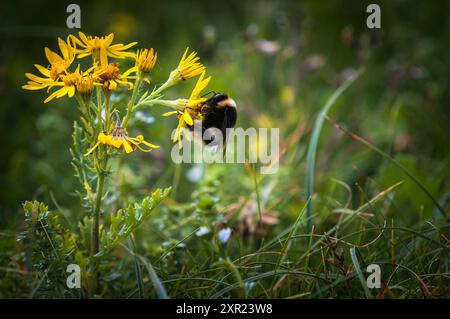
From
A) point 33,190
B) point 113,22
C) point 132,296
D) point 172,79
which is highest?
point 113,22

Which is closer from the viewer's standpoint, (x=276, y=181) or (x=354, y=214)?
(x=354, y=214)

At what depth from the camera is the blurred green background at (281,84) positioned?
265 cm

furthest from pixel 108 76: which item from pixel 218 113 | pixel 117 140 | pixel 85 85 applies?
pixel 218 113

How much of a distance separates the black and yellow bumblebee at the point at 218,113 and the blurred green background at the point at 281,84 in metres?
0.48

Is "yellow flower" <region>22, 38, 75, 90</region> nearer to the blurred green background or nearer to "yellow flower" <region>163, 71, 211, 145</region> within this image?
"yellow flower" <region>163, 71, 211, 145</region>

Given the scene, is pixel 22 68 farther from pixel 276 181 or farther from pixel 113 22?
pixel 276 181

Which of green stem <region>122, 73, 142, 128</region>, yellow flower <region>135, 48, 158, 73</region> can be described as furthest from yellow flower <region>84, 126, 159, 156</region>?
yellow flower <region>135, 48, 158, 73</region>

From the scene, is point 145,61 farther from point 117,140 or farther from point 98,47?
point 117,140

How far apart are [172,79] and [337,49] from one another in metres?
2.70

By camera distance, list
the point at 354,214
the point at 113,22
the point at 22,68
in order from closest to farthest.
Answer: the point at 354,214, the point at 22,68, the point at 113,22

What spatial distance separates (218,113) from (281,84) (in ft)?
5.94

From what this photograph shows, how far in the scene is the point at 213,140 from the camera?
1773 mm
